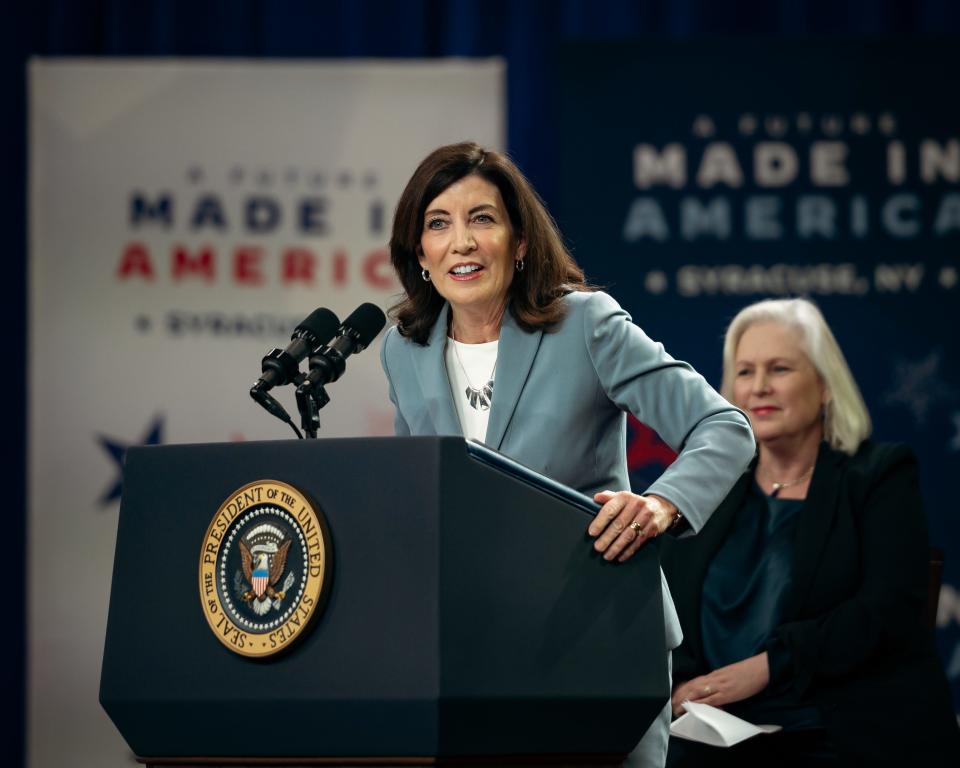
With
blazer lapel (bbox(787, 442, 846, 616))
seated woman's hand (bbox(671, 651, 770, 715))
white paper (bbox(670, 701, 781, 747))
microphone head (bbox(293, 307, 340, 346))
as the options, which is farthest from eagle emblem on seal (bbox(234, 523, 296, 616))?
blazer lapel (bbox(787, 442, 846, 616))

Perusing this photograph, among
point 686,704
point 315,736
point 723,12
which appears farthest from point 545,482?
point 723,12

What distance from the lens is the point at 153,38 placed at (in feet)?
15.3

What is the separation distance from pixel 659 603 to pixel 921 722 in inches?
60.3

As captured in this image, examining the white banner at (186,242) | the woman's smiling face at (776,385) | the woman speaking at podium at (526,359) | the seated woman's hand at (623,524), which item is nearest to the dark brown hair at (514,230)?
the woman speaking at podium at (526,359)

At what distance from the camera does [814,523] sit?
2832mm

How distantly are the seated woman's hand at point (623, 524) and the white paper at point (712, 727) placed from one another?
1.21 metres

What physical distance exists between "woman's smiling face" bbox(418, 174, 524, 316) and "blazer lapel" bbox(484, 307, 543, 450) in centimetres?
7

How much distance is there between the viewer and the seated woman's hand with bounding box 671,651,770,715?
2.70 metres

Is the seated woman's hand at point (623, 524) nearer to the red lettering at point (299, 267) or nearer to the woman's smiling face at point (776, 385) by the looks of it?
the woman's smiling face at point (776, 385)

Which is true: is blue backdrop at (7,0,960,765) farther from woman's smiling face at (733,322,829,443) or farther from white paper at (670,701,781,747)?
white paper at (670,701,781,747)

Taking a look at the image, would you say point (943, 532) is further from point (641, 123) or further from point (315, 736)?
point (315, 736)

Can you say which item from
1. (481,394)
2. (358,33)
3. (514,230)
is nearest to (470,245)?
(514,230)

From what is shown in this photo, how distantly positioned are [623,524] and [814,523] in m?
1.56

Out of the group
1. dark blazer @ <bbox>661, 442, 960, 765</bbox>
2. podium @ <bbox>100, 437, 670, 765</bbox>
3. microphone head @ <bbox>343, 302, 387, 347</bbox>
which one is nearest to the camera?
podium @ <bbox>100, 437, 670, 765</bbox>
